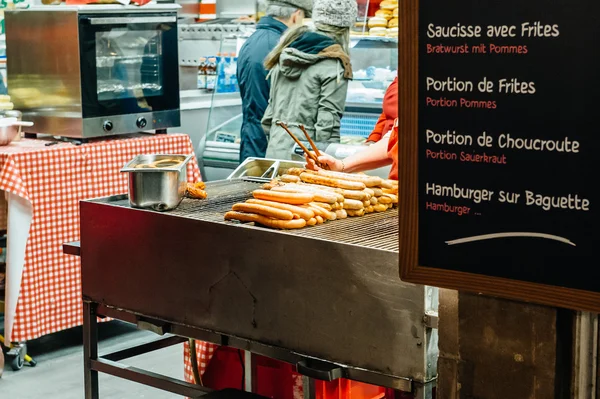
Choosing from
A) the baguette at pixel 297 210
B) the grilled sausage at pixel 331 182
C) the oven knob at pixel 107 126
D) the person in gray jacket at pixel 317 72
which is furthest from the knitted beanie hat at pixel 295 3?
the baguette at pixel 297 210

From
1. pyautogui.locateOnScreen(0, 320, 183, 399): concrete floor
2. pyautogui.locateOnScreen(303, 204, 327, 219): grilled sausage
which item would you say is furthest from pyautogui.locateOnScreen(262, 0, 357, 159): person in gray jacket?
pyautogui.locateOnScreen(303, 204, 327, 219): grilled sausage

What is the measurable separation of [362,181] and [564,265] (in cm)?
172

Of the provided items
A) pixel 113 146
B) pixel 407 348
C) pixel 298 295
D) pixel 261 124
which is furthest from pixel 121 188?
pixel 407 348

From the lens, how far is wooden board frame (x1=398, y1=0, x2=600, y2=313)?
1.76 metres

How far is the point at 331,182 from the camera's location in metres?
3.37

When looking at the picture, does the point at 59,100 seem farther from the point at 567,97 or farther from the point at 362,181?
the point at 567,97

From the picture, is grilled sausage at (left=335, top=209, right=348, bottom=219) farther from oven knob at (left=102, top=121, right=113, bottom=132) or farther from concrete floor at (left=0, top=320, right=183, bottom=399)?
oven knob at (left=102, top=121, right=113, bottom=132)

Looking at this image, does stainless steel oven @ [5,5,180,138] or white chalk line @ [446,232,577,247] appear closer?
white chalk line @ [446,232,577,247]

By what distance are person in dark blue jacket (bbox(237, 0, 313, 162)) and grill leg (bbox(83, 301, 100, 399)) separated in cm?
286

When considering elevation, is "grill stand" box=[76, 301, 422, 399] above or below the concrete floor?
above

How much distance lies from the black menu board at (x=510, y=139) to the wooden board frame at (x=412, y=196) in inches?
0.5

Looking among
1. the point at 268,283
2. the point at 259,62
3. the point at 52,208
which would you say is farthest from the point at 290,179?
the point at 259,62

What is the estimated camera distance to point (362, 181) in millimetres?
3352

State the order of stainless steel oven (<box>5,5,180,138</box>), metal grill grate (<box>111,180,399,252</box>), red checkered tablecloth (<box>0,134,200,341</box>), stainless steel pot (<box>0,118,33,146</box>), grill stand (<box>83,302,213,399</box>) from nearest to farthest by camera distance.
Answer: metal grill grate (<box>111,180,399,252</box>), grill stand (<box>83,302,213,399</box>), red checkered tablecloth (<box>0,134,200,341</box>), stainless steel pot (<box>0,118,33,146</box>), stainless steel oven (<box>5,5,180,138</box>)
